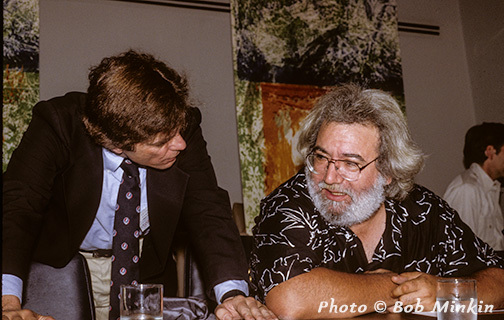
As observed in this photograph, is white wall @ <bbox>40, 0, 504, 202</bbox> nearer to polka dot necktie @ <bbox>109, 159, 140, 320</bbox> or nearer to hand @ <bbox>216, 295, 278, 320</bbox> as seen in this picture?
polka dot necktie @ <bbox>109, 159, 140, 320</bbox>

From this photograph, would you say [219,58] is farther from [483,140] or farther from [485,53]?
[485,53]

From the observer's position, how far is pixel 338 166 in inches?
72.7

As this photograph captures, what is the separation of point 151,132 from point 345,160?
646 millimetres

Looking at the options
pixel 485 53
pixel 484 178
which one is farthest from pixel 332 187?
pixel 485 53

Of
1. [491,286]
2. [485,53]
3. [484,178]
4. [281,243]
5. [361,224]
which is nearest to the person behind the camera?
[281,243]

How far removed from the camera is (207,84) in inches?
167

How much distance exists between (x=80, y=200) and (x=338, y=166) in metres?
0.84

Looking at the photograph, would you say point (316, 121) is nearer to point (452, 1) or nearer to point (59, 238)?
Answer: point (59, 238)

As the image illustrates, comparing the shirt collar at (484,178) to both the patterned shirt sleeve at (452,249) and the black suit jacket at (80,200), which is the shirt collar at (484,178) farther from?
the black suit jacket at (80,200)

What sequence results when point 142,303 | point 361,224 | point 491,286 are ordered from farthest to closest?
point 361,224 < point 491,286 < point 142,303

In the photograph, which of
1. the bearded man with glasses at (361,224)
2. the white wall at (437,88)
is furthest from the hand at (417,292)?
the white wall at (437,88)

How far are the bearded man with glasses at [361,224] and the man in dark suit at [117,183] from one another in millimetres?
159

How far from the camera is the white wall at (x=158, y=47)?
384 cm

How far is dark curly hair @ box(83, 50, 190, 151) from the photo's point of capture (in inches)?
63.6
